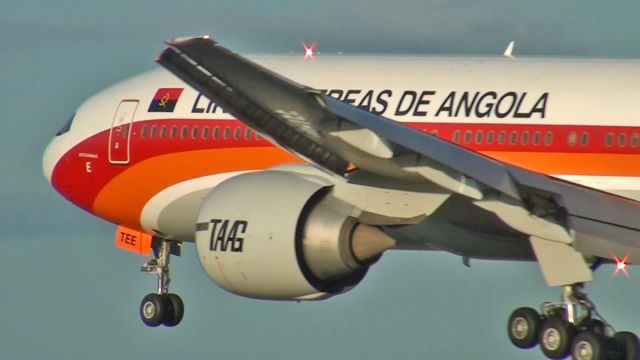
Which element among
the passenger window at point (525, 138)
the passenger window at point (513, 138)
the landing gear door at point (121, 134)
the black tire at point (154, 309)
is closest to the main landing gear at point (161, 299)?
the black tire at point (154, 309)

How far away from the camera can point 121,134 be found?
3772cm

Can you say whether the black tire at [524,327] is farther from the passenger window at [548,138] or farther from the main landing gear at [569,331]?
the passenger window at [548,138]

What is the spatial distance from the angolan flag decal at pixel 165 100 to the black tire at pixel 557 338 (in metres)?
9.35

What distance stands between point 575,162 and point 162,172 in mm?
8102

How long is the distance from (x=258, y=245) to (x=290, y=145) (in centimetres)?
228

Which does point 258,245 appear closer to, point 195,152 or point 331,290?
point 331,290

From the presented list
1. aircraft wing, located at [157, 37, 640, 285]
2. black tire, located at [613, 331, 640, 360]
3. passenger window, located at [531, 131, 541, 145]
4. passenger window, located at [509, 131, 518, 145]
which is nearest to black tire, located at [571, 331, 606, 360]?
black tire, located at [613, 331, 640, 360]

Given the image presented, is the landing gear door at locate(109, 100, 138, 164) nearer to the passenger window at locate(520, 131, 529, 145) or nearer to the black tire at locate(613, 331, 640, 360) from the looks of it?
the passenger window at locate(520, 131, 529, 145)

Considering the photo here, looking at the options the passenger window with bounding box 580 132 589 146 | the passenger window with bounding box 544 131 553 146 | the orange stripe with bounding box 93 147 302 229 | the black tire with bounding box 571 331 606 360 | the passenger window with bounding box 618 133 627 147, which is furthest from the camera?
the orange stripe with bounding box 93 147 302 229

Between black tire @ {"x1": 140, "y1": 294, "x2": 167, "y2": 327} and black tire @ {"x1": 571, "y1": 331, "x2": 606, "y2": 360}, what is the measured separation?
33.1 feet

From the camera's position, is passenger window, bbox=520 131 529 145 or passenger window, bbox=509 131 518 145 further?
passenger window, bbox=509 131 518 145

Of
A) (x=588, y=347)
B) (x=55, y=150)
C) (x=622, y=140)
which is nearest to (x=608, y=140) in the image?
(x=622, y=140)

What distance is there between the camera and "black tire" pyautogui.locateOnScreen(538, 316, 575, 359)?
30859 millimetres

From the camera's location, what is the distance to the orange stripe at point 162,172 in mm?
36000
